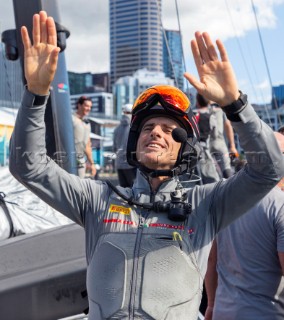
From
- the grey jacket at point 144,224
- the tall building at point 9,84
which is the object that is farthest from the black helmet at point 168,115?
the tall building at point 9,84

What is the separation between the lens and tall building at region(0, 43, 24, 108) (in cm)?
624

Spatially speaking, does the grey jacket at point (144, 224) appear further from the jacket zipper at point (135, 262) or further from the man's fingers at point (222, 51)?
the man's fingers at point (222, 51)

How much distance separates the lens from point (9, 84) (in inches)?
281

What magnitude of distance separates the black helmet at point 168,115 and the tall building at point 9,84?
360 cm

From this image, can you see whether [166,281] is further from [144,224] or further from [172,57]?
[172,57]


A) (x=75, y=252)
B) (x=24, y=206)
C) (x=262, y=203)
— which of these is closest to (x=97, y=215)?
(x=262, y=203)

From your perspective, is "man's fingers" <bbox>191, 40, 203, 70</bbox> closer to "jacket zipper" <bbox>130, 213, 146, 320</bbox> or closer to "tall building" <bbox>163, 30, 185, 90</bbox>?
"jacket zipper" <bbox>130, 213, 146, 320</bbox>

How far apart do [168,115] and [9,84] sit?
5.37 meters

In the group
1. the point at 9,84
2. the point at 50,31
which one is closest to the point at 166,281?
the point at 50,31

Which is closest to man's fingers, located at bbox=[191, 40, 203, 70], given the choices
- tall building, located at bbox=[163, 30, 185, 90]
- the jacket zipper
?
the jacket zipper

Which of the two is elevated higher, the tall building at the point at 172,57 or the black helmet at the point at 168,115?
the tall building at the point at 172,57

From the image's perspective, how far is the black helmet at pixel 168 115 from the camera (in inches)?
84.7

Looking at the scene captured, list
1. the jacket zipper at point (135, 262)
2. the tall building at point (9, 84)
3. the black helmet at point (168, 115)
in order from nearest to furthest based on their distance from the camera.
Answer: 1. the jacket zipper at point (135, 262)
2. the black helmet at point (168, 115)
3. the tall building at point (9, 84)

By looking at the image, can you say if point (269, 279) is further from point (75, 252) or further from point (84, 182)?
point (75, 252)
